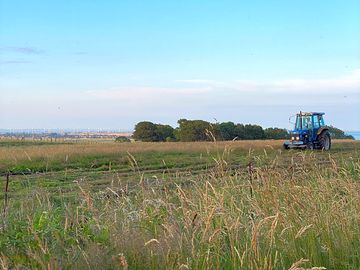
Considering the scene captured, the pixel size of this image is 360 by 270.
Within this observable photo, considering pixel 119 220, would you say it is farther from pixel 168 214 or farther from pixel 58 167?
pixel 58 167

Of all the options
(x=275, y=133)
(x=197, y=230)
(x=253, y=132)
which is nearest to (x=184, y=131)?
(x=253, y=132)

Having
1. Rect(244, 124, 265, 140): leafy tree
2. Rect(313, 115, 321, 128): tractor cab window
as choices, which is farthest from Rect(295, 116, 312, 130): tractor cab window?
Rect(244, 124, 265, 140): leafy tree

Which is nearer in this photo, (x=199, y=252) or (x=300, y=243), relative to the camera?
(x=199, y=252)

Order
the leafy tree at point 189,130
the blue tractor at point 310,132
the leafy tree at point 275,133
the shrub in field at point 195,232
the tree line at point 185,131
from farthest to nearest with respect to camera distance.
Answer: the leafy tree at point 275,133 < the tree line at point 185,131 < the leafy tree at point 189,130 < the blue tractor at point 310,132 < the shrub in field at point 195,232

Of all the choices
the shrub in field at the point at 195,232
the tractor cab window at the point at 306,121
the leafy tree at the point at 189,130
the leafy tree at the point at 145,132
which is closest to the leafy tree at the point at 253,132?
the leafy tree at the point at 189,130

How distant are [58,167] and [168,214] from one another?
18272 mm

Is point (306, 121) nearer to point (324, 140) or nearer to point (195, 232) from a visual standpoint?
point (324, 140)

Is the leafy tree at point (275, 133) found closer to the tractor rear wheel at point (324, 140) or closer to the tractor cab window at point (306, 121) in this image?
the tractor rear wheel at point (324, 140)

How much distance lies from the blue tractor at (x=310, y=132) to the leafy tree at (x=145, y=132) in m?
42.0

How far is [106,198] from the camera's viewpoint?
18.5 feet

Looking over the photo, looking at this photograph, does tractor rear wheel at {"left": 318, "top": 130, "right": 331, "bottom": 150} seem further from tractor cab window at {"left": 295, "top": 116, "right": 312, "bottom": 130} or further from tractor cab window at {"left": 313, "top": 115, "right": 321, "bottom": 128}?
tractor cab window at {"left": 295, "top": 116, "right": 312, "bottom": 130}

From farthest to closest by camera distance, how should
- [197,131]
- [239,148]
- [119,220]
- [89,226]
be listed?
1. [197,131]
2. [239,148]
3. [119,220]
4. [89,226]

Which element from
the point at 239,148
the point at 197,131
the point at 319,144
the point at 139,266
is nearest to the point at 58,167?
the point at 239,148

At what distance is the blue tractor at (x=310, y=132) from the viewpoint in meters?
30.0
